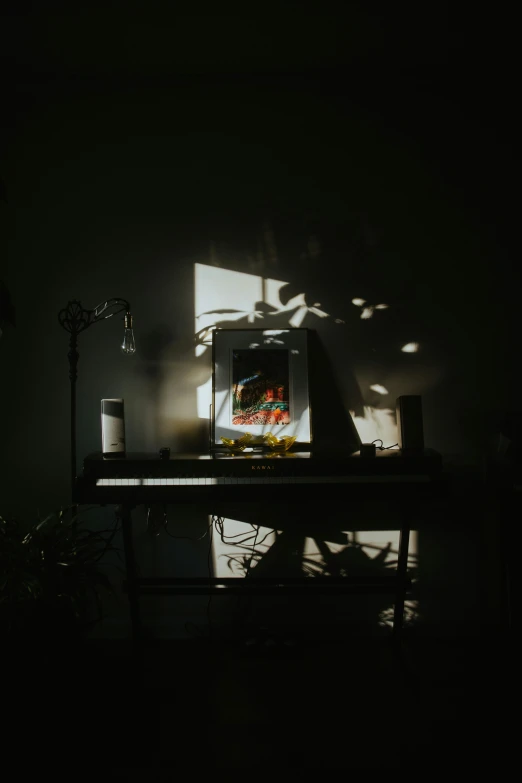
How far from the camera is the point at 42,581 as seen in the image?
2.09m

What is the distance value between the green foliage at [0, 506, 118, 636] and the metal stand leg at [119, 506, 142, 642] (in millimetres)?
225

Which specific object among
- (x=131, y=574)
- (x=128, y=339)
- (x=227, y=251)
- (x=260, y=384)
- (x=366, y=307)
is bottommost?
(x=131, y=574)

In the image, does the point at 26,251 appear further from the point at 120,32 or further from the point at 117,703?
the point at 117,703

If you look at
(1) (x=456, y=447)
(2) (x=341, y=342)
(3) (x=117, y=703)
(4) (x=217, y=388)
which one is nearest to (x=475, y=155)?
(2) (x=341, y=342)

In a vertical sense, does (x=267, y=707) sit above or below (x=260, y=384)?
below

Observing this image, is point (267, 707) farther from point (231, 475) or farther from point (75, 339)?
point (75, 339)

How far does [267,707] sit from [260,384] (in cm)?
146

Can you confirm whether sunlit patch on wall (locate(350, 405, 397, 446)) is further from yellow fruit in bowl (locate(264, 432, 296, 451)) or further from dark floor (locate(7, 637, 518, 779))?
dark floor (locate(7, 637, 518, 779))

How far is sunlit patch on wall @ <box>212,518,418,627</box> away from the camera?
107 inches

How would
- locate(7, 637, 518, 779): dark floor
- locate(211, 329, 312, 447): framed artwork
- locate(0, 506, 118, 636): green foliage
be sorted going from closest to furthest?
locate(7, 637, 518, 779): dark floor, locate(0, 506, 118, 636): green foliage, locate(211, 329, 312, 447): framed artwork

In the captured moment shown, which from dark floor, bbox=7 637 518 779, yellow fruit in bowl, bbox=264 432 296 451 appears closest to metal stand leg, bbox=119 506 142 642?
dark floor, bbox=7 637 518 779

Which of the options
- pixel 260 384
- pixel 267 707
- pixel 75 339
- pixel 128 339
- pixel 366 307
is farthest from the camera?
pixel 366 307

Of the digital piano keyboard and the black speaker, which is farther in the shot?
the black speaker

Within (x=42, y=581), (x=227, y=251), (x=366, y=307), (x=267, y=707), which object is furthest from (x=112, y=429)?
(x=366, y=307)
